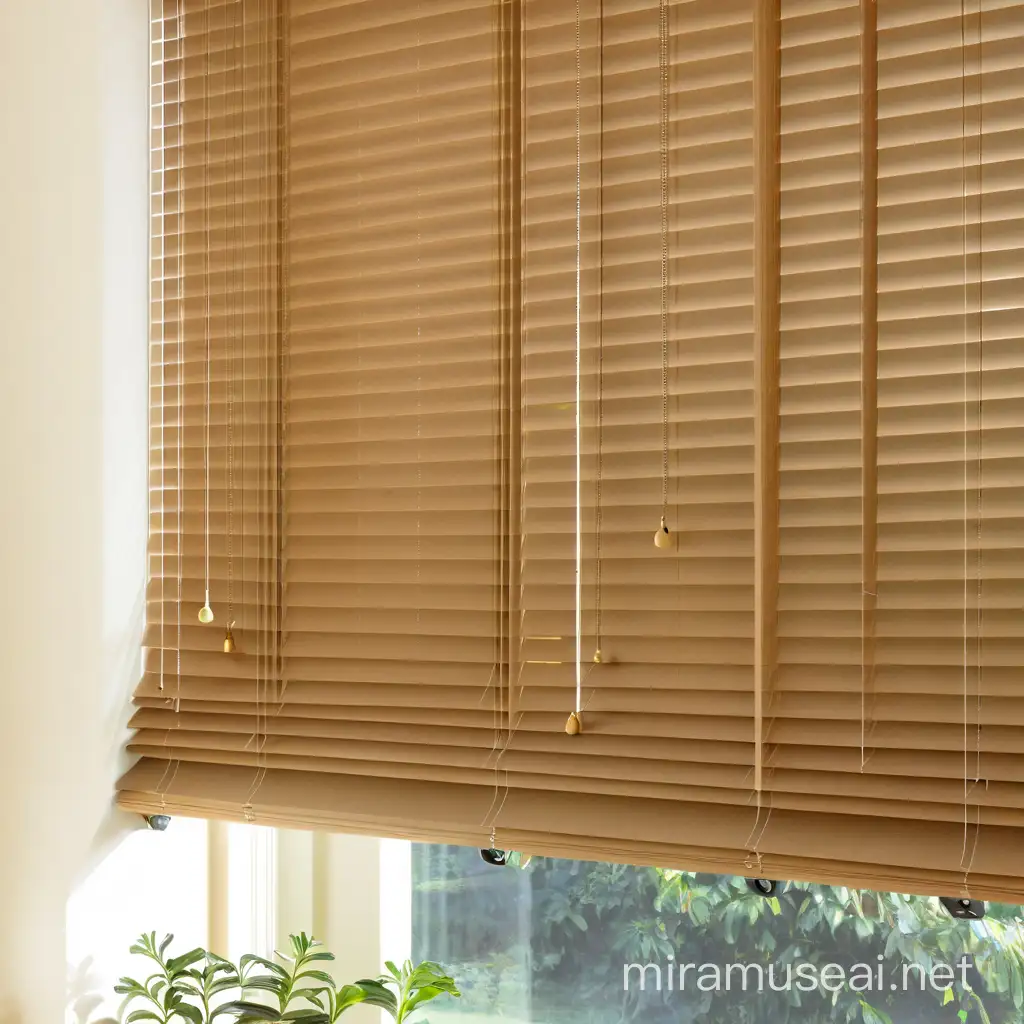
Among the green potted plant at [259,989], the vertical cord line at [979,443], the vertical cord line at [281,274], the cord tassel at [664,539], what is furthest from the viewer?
the vertical cord line at [281,274]

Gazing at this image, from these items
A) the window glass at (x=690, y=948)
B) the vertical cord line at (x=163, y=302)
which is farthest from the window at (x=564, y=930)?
the vertical cord line at (x=163, y=302)

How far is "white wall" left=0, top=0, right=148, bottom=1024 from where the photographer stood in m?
1.27

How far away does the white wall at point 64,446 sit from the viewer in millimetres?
1273

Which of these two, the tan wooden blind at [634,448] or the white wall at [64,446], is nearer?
the tan wooden blind at [634,448]

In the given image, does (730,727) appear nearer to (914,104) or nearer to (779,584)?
(779,584)

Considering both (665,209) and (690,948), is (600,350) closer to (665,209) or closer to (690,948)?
(665,209)

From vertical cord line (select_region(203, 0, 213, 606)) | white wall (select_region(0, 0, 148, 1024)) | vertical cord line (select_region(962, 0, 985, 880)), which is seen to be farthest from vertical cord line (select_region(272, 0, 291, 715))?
vertical cord line (select_region(962, 0, 985, 880))

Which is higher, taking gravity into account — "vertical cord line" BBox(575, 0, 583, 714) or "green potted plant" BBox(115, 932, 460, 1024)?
"vertical cord line" BBox(575, 0, 583, 714)

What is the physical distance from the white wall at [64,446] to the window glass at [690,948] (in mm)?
478

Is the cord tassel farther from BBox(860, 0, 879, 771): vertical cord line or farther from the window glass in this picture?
the window glass

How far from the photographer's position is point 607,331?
1.21m

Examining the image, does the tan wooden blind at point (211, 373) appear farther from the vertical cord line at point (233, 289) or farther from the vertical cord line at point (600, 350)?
the vertical cord line at point (600, 350)

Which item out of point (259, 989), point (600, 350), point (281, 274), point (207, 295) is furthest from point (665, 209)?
point (259, 989)

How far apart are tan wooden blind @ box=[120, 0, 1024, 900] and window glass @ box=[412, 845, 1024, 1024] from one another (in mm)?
189
